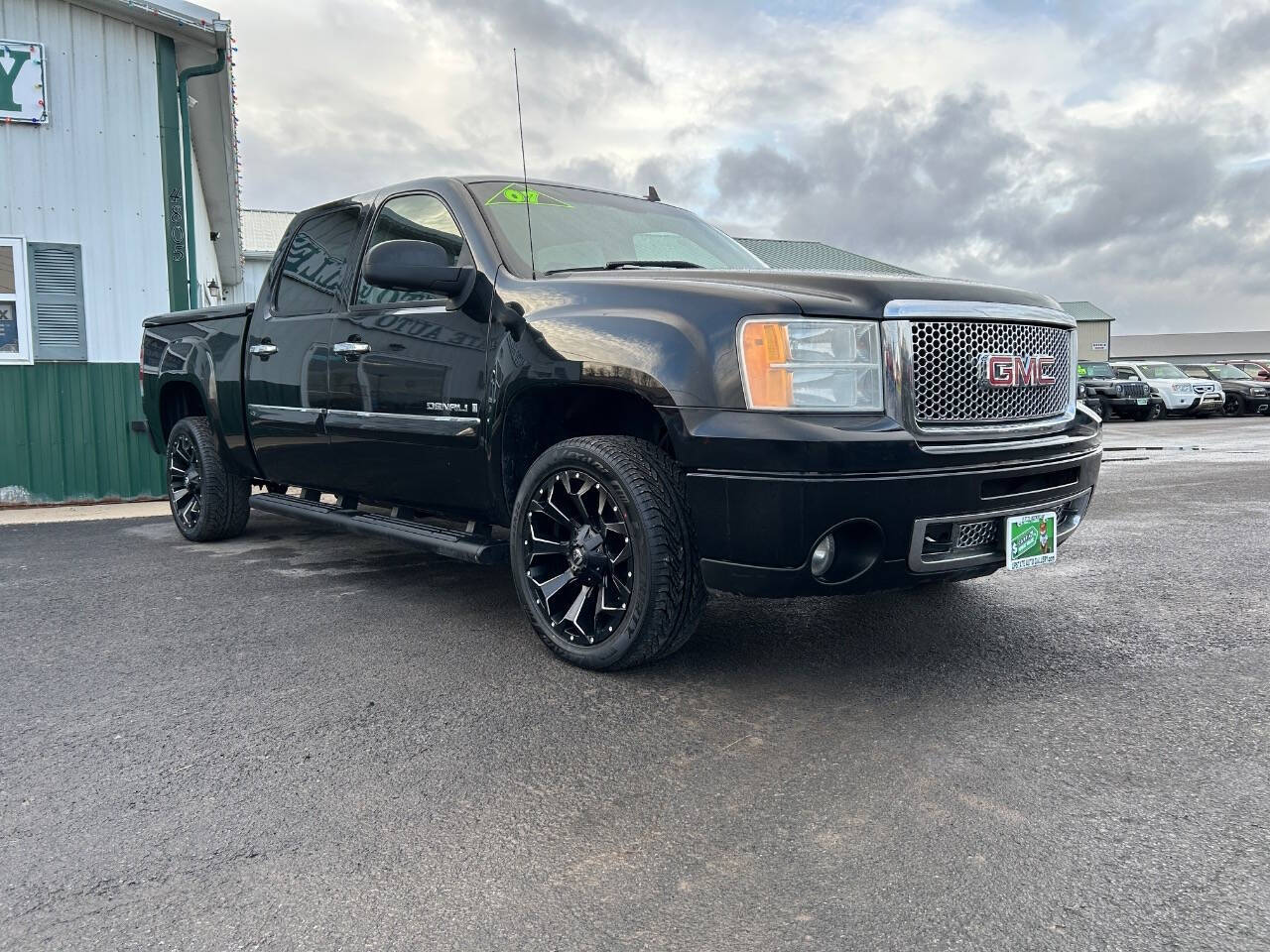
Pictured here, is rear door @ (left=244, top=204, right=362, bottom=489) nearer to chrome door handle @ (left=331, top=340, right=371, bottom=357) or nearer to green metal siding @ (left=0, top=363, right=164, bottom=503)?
chrome door handle @ (left=331, top=340, right=371, bottom=357)

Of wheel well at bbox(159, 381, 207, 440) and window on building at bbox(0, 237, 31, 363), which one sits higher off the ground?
window on building at bbox(0, 237, 31, 363)

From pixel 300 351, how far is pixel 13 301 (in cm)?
544

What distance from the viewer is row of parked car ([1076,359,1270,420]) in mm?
24969

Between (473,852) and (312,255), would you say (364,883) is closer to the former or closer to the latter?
(473,852)

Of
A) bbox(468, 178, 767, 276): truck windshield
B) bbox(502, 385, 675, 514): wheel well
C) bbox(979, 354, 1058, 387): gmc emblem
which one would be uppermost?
bbox(468, 178, 767, 276): truck windshield

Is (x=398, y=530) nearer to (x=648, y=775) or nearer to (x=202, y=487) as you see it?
(x=648, y=775)

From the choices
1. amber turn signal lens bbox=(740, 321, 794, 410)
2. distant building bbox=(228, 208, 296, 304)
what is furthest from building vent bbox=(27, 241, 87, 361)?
distant building bbox=(228, 208, 296, 304)

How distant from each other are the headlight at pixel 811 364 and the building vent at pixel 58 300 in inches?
314

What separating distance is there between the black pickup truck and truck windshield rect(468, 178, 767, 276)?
15mm

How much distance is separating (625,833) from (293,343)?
3478 millimetres

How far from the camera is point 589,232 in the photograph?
14.2 ft

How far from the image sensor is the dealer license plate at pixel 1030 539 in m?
3.23

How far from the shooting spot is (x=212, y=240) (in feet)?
58.1

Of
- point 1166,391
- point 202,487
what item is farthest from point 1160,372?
point 202,487
